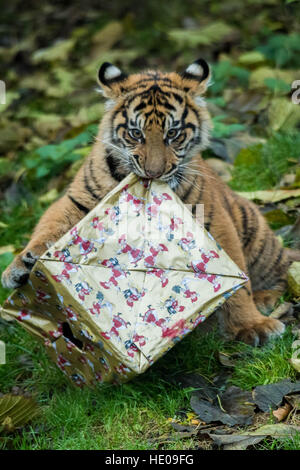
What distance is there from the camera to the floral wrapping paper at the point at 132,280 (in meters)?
2.93

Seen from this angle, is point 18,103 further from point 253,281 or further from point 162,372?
point 162,372

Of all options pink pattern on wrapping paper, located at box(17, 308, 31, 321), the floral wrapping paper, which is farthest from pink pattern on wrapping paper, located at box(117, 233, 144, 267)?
pink pattern on wrapping paper, located at box(17, 308, 31, 321)

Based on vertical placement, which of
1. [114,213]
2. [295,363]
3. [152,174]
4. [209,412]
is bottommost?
[209,412]

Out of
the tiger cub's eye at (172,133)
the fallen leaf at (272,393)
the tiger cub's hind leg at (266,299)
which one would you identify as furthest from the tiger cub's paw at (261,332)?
the tiger cub's eye at (172,133)

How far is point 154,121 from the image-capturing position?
352 cm

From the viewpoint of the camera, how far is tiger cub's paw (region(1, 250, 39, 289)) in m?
3.22

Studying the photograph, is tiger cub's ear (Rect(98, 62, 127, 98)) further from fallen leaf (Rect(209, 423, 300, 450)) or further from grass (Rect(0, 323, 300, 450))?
fallen leaf (Rect(209, 423, 300, 450))

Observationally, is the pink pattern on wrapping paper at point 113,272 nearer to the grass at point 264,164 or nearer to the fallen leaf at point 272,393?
the fallen leaf at point 272,393

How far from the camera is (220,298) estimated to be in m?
3.00

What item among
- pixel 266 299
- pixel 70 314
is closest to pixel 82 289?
pixel 70 314

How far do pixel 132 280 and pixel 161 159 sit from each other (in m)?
0.74

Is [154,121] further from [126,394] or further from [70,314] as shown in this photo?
[126,394]
